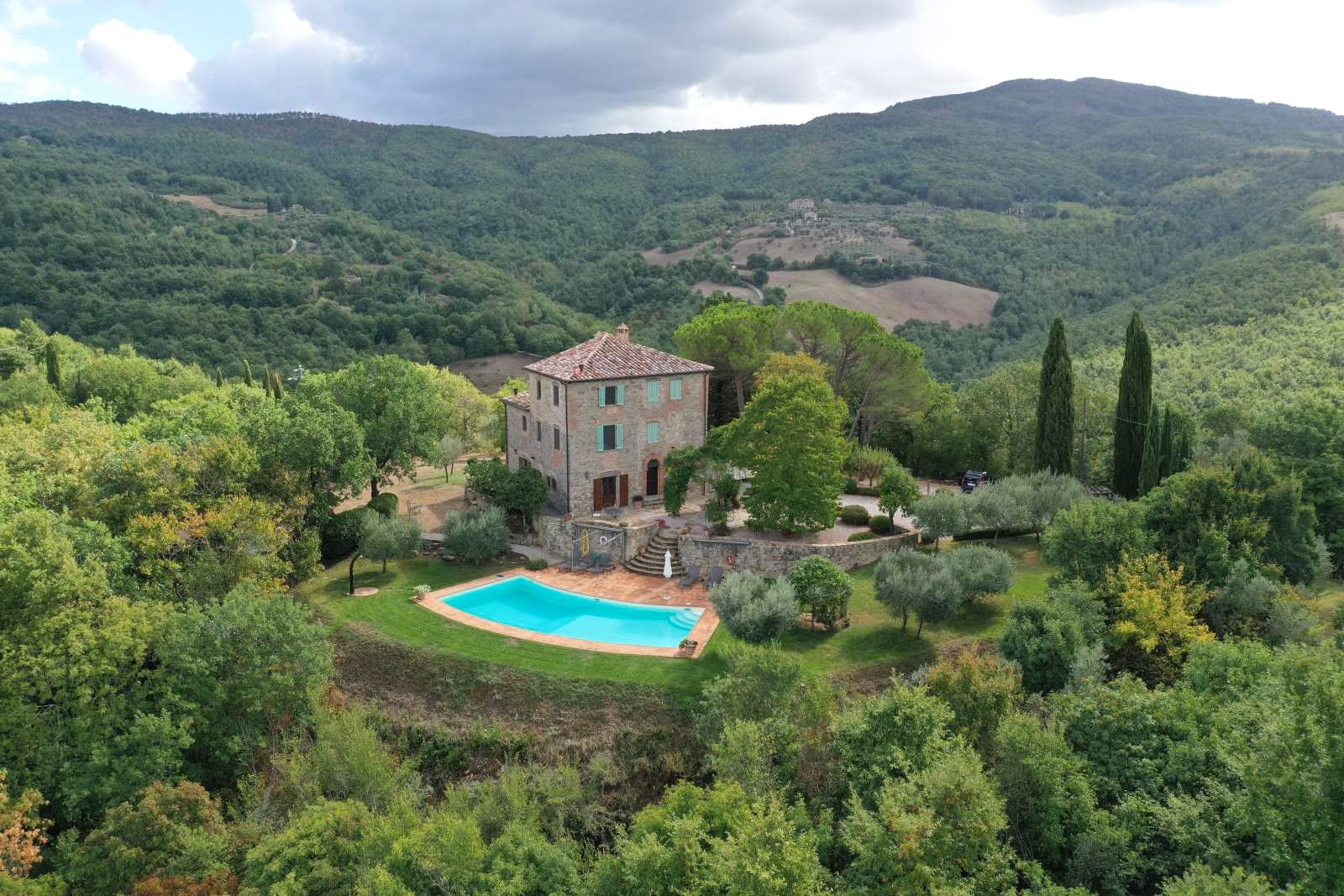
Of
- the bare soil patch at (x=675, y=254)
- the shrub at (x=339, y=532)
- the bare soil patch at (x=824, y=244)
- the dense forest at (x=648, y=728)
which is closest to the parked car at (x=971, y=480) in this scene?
the dense forest at (x=648, y=728)

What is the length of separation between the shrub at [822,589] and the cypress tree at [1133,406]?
1496 centimetres

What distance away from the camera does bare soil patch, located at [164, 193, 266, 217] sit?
9981 centimetres

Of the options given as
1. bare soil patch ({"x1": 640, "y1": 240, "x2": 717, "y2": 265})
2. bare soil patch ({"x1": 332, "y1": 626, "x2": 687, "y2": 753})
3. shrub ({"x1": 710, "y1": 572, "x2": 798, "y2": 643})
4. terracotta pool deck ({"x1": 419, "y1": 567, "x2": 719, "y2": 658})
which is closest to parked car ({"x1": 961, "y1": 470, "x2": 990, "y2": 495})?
terracotta pool deck ({"x1": 419, "y1": 567, "x2": 719, "y2": 658})

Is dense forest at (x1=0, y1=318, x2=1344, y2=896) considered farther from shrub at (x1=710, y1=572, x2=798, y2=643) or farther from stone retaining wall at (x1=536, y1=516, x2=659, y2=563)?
stone retaining wall at (x1=536, y1=516, x2=659, y2=563)

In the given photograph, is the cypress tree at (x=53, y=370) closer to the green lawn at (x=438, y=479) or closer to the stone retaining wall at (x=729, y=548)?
the green lawn at (x=438, y=479)

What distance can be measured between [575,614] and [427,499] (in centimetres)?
1426

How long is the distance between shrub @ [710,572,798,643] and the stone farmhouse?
9.37m

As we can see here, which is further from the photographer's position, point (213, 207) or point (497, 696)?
point (213, 207)

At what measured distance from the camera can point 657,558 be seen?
96.0 feet

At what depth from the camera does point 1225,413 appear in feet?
118

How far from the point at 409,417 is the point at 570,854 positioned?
21109mm

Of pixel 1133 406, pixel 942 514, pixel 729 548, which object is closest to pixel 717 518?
pixel 729 548

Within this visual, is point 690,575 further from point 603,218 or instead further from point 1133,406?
point 603,218

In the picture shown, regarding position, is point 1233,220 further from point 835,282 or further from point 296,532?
point 296,532
